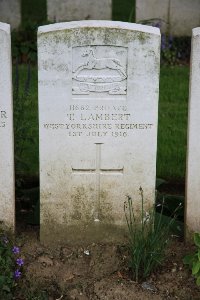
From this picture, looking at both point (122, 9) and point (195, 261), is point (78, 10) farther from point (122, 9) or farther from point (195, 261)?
point (195, 261)

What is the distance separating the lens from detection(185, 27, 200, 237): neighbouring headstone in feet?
14.5

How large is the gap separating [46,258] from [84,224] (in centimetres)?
34

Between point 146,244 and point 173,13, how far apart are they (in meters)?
5.37

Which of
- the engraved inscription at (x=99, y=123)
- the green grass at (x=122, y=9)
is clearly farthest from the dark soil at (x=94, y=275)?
the green grass at (x=122, y=9)

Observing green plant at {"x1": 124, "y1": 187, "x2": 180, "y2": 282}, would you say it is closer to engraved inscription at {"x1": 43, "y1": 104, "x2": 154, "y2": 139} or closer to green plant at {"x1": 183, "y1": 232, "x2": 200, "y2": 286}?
green plant at {"x1": 183, "y1": 232, "x2": 200, "y2": 286}

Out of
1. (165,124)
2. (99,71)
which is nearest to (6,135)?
(99,71)

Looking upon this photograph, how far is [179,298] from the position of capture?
4.32 m

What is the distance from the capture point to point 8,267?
14.3 ft

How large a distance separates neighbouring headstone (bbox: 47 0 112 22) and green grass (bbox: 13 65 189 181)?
3.50ft

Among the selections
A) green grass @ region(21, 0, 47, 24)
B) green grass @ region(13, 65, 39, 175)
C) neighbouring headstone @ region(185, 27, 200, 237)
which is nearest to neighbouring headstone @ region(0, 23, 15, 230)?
green grass @ region(13, 65, 39, 175)

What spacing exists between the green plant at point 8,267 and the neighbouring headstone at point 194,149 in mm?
1175

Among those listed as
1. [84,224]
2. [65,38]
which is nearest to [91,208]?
[84,224]

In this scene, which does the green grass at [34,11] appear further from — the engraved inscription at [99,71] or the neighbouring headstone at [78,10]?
the engraved inscription at [99,71]

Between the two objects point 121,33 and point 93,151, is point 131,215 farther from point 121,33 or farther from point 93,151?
point 121,33
